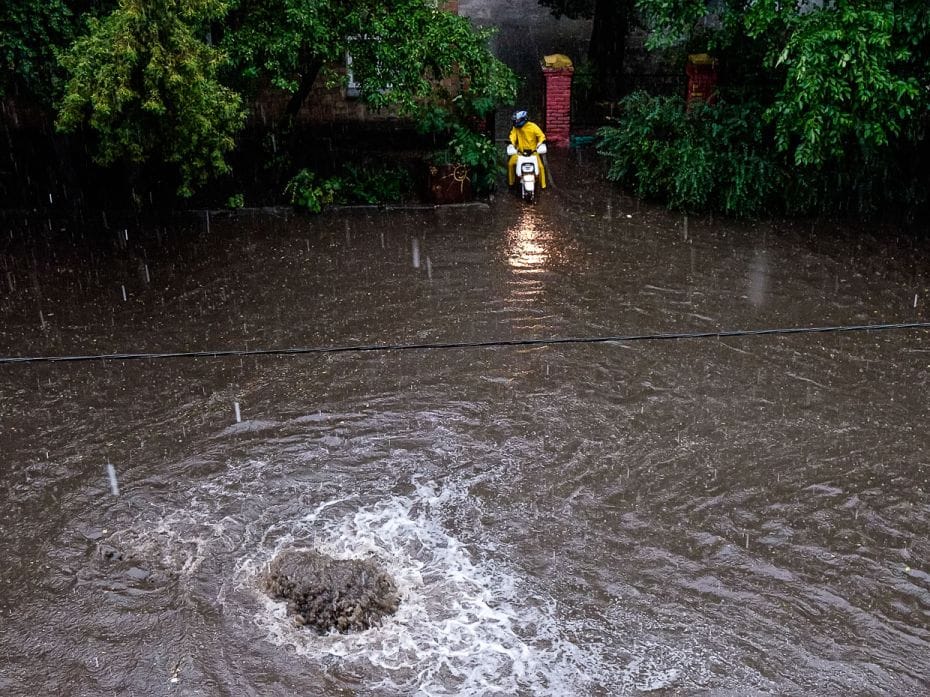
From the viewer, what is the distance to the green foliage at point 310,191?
1434 centimetres

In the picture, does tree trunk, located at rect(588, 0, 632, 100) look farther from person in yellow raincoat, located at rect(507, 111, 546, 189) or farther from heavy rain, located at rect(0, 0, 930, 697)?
person in yellow raincoat, located at rect(507, 111, 546, 189)

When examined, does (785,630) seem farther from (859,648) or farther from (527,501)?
(527,501)

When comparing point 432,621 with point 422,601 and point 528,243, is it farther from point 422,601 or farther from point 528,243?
point 528,243

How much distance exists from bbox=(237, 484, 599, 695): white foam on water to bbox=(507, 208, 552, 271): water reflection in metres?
5.67

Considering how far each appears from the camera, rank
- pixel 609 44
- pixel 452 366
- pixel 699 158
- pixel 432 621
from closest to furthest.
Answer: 1. pixel 432 621
2. pixel 452 366
3. pixel 699 158
4. pixel 609 44

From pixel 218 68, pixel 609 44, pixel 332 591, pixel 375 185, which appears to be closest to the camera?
pixel 332 591

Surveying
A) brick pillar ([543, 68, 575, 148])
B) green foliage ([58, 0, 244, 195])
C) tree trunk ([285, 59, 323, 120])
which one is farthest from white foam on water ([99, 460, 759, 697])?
brick pillar ([543, 68, 575, 148])

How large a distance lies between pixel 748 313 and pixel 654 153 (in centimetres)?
480

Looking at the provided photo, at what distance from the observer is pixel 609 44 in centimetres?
1936

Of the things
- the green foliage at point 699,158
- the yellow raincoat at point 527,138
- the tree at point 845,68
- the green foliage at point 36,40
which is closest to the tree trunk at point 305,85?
the green foliage at point 36,40

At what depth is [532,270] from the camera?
12.3m

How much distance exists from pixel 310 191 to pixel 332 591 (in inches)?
353

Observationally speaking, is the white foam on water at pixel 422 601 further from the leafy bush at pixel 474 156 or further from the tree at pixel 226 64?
the leafy bush at pixel 474 156

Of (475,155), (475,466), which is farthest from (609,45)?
(475,466)
